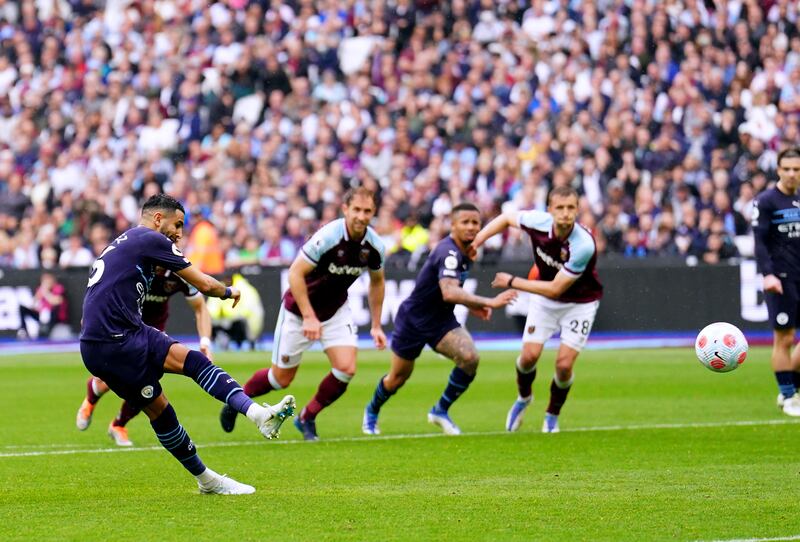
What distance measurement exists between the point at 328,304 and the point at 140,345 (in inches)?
152

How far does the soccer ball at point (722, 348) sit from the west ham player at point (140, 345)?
4069 millimetres

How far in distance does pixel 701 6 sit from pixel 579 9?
88.2 inches

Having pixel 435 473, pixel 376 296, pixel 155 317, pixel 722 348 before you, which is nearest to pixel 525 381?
pixel 376 296

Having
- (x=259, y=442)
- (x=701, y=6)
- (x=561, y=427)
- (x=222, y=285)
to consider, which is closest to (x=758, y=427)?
(x=561, y=427)

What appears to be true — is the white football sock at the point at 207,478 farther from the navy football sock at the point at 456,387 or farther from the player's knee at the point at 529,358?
the player's knee at the point at 529,358

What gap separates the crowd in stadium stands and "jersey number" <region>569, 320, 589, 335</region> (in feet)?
35.3

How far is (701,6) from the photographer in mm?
25938

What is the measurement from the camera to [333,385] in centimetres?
1213

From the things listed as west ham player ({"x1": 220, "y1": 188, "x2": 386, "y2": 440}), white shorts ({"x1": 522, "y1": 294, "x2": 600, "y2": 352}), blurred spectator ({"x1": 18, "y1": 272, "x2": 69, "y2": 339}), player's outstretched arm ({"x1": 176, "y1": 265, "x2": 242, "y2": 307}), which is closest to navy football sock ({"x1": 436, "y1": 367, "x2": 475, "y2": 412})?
white shorts ({"x1": 522, "y1": 294, "x2": 600, "y2": 352})

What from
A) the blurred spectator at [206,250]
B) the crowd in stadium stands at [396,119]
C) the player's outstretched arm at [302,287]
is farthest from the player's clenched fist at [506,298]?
the blurred spectator at [206,250]

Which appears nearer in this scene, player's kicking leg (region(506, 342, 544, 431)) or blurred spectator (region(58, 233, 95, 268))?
player's kicking leg (region(506, 342, 544, 431))

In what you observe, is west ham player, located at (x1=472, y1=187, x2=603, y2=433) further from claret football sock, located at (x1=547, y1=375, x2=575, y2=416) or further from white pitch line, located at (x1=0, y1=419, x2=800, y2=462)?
white pitch line, located at (x1=0, y1=419, x2=800, y2=462)

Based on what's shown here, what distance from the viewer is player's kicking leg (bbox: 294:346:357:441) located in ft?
39.8

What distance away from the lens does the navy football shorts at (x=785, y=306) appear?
43.7ft
